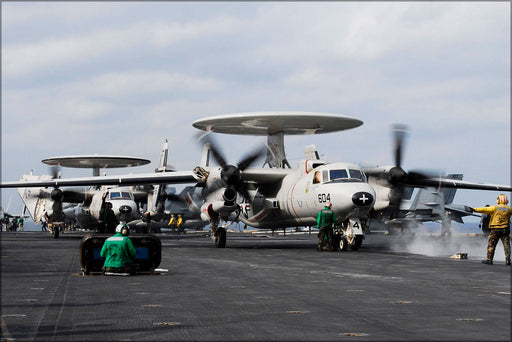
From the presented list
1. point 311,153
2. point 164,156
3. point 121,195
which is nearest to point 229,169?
point 311,153

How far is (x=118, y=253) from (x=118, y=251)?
7cm

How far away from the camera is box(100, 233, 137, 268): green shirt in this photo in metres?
16.3

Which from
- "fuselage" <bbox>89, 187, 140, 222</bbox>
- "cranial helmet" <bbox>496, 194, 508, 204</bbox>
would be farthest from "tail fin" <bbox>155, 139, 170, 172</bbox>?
"cranial helmet" <bbox>496, 194, 508, 204</bbox>

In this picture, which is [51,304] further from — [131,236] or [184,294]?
[131,236]

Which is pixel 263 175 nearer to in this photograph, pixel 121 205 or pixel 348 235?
Result: pixel 348 235

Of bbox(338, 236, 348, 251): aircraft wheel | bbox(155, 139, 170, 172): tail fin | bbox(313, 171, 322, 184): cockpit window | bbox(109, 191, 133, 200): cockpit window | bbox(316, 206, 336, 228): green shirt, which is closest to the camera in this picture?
bbox(316, 206, 336, 228): green shirt

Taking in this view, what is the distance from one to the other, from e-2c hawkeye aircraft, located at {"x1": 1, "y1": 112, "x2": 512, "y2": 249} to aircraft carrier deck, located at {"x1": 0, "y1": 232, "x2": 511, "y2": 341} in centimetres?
991

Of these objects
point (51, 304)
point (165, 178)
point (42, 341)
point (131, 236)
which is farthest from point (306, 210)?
point (42, 341)

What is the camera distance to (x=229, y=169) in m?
31.8

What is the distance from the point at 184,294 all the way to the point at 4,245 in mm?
5356

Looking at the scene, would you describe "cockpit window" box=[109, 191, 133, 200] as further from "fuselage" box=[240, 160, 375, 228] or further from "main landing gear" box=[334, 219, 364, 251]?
"main landing gear" box=[334, 219, 364, 251]

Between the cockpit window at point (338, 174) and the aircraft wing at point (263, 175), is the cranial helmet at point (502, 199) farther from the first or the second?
the aircraft wing at point (263, 175)

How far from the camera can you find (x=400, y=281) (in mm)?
14797

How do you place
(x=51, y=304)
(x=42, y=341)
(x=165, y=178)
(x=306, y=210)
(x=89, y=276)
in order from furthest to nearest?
(x=165, y=178), (x=306, y=210), (x=89, y=276), (x=51, y=304), (x=42, y=341)
